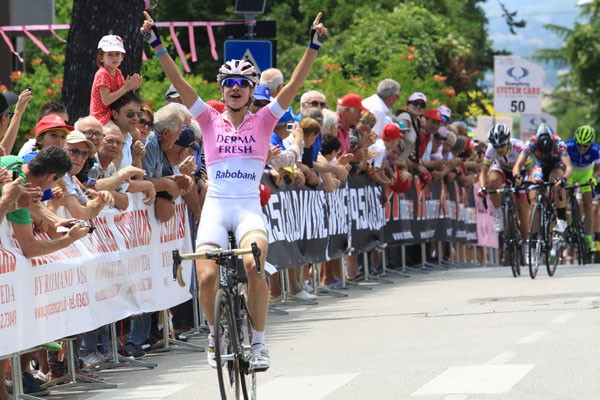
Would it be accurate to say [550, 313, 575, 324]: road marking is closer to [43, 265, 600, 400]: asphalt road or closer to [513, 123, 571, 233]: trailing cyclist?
[43, 265, 600, 400]: asphalt road

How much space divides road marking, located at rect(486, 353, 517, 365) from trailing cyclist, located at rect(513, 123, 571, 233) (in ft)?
31.4

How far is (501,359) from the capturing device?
36.8 feet

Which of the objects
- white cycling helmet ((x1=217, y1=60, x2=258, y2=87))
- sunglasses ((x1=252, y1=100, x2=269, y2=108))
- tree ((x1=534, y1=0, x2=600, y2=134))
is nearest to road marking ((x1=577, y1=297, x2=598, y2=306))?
sunglasses ((x1=252, y1=100, x2=269, y2=108))

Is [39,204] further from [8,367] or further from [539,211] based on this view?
[539,211]

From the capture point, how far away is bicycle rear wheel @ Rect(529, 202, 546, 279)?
64.4 ft

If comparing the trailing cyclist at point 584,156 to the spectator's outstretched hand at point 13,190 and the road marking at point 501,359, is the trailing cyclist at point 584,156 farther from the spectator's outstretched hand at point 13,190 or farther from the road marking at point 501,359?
the spectator's outstretched hand at point 13,190

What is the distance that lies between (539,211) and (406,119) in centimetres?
349

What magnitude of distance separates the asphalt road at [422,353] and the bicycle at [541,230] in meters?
1.88

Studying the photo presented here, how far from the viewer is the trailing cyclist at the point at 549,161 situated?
68.8 feet

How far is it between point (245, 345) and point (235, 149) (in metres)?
1.48

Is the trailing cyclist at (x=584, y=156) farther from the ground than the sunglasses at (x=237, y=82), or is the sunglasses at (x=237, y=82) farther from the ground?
the sunglasses at (x=237, y=82)

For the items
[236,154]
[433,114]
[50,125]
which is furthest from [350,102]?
[236,154]

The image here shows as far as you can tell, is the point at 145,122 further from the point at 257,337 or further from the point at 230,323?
the point at 230,323

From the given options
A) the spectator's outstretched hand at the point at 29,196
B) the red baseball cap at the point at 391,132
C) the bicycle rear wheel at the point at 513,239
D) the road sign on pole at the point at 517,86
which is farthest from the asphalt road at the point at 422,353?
the road sign on pole at the point at 517,86
